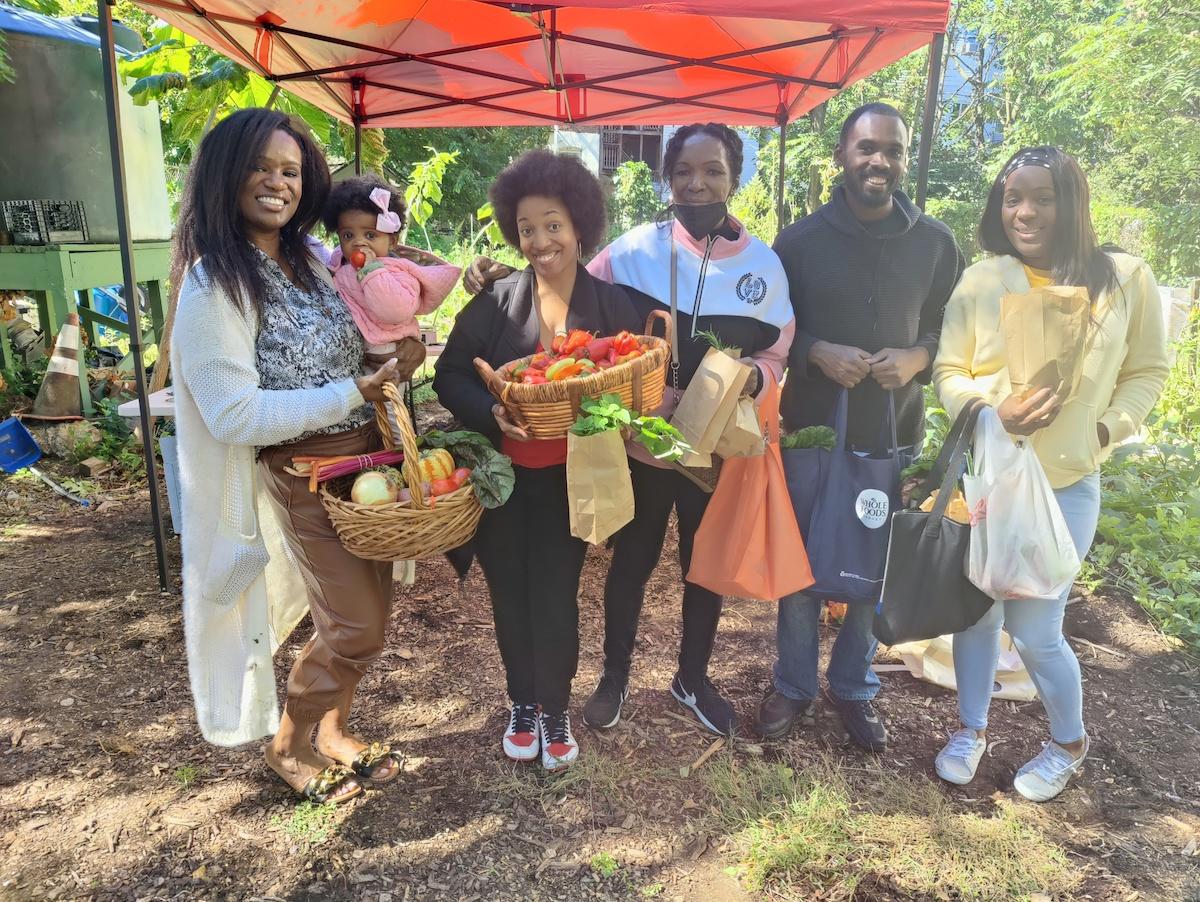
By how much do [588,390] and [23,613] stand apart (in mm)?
3668

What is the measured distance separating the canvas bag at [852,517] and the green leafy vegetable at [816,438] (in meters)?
0.02

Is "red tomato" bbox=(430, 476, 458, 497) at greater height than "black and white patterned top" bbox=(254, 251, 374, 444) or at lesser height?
lesser

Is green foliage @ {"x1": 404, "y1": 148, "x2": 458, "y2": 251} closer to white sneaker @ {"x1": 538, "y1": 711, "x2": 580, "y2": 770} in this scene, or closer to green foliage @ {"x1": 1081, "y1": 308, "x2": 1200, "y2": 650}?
green foliage @ {"x1": 1081, "y1": 308, "x2": 1200, "y2": 650}

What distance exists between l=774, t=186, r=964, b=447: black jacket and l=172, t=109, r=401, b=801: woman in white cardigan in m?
1.47

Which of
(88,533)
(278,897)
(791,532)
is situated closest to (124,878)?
(278,897)

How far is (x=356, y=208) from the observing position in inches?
93.6

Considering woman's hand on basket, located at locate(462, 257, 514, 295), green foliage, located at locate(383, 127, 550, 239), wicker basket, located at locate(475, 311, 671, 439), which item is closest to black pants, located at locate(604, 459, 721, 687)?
wicker basket, located at locate(475, 311, 671, 439)

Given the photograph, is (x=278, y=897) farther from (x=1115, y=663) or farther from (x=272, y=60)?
(x=272, y=60)

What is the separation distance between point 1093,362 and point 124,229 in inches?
157

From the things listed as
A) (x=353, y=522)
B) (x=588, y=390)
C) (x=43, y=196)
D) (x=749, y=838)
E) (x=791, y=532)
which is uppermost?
(x=43, y=196)

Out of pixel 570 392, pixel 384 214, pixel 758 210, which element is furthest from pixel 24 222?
pixel 758 210

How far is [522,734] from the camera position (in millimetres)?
2834

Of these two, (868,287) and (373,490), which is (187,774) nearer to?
(373,490)

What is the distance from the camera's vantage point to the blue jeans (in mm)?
2898
